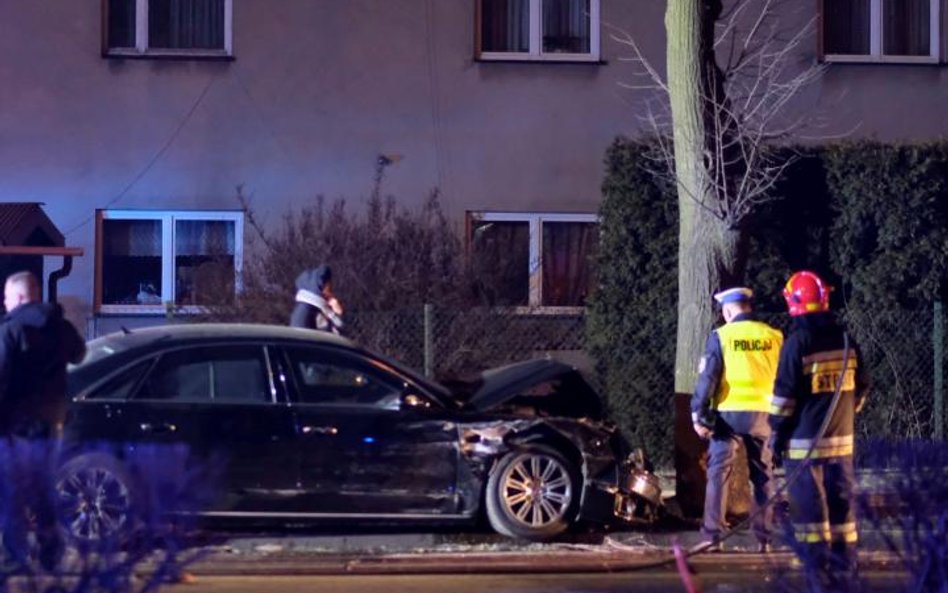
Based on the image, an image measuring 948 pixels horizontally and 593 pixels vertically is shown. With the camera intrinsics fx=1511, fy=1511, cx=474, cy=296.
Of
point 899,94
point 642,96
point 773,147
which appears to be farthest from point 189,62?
point 899,94

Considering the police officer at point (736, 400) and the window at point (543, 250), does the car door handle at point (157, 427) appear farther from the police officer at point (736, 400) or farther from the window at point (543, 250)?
the window at point (543, 250)

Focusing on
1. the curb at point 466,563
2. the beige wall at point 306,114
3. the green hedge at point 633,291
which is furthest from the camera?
the beige wall at point 306,114

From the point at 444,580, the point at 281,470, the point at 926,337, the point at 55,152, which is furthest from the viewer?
the point at 55,152

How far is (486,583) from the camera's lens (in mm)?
9047

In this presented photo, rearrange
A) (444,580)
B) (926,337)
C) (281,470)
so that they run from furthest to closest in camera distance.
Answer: (926,337) → (281,470) → (444,580)

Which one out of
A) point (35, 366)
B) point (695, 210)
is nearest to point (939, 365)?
point (695, 210)

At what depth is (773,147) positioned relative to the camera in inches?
551

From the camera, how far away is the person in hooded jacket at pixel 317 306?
39.7 ft

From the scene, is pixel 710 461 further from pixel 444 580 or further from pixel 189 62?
pixel 189 62

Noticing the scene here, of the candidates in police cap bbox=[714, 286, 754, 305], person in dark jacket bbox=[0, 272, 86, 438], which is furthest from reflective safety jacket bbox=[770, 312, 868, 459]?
person in dark jacket bbox=[0, 272, 86, 438]

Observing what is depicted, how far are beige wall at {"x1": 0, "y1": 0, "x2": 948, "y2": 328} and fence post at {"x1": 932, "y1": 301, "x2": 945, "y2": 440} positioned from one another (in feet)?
15.1

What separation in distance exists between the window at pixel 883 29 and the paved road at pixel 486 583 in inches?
384

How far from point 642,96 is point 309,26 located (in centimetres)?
385

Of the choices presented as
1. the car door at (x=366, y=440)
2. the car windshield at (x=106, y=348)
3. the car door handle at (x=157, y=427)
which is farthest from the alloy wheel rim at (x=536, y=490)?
the car windshield at (x=106, y=348)
